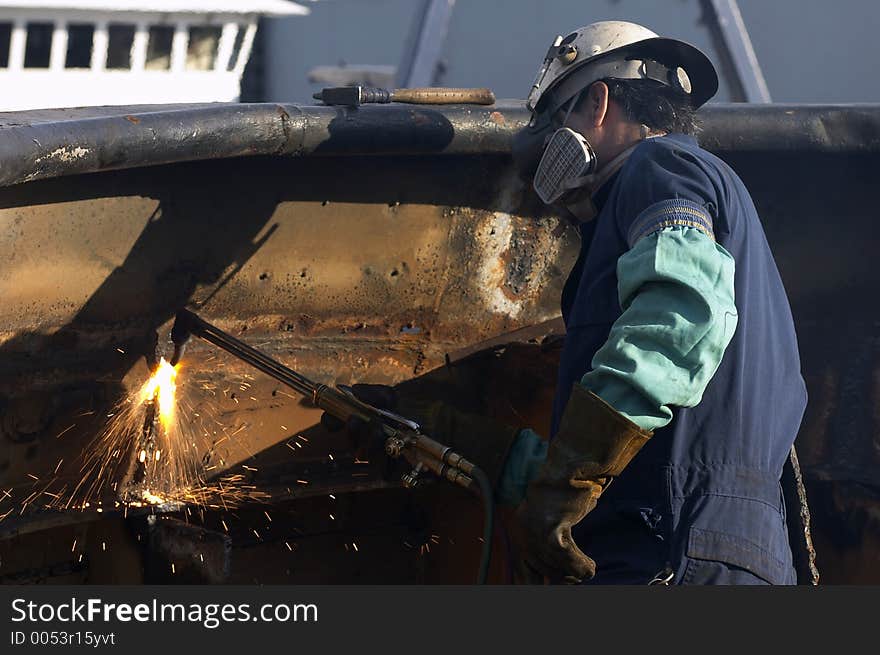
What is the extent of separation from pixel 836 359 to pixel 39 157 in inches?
96.4

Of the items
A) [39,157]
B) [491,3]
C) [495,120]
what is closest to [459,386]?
[495,120]

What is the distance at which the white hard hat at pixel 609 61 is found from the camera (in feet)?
9.46

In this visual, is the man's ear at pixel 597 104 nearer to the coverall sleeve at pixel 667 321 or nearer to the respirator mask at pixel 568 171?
the respirator mask at pixel 568 171

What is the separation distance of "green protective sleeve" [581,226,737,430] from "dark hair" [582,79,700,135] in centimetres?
49

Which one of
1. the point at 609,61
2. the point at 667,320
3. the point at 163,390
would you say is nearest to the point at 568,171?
the point at 609,61

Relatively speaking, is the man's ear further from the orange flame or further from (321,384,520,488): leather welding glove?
the orange flame

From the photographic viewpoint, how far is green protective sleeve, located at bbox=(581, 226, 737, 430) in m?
2.36

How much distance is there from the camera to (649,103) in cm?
285

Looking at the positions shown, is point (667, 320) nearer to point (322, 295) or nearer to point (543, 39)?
point (322, 295)

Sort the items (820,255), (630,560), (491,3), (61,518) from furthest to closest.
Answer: (491,3) → (820,255) → (61,518) → (630,560)

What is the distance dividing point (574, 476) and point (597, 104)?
849mm

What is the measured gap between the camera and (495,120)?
3566 millimetres

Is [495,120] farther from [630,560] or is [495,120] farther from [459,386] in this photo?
[630,560]

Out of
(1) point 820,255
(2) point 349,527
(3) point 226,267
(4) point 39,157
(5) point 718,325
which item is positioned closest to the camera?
(5) point 718,325
